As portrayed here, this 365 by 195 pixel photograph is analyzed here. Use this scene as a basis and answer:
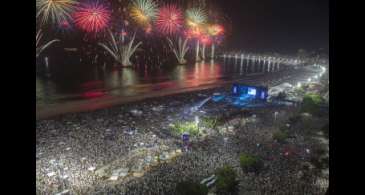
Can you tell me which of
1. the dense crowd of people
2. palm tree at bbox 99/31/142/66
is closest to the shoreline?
the dense crowd of people

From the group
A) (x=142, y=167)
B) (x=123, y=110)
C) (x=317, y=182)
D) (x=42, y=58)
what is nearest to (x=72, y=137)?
(x=142, y=167)

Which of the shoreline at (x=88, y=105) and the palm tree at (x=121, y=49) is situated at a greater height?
the palm tree at (x=121, y=49)

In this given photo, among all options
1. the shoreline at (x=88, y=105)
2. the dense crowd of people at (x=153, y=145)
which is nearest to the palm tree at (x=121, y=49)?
the shoreline at (x=88, y=105)

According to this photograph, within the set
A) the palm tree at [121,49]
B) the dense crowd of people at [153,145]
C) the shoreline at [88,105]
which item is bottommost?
the dense crowd of people at [153,145]

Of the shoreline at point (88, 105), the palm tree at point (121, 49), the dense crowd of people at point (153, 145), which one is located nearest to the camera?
the dense crowd of people at point (153, 145)

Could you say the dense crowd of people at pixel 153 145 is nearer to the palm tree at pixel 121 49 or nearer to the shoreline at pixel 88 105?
the shoreline at pixel 88 105

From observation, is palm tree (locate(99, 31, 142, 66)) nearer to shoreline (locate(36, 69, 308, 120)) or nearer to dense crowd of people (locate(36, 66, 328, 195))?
shoreline (locate(36, 69, 308, 120))

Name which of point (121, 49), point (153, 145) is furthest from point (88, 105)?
point (121, 49)

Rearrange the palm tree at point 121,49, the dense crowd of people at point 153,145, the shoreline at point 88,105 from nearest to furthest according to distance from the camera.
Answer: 1. the dense crowd of people at point 153,145
2. the shoreline at point 88,105
3. the palm tree at point 121,49
